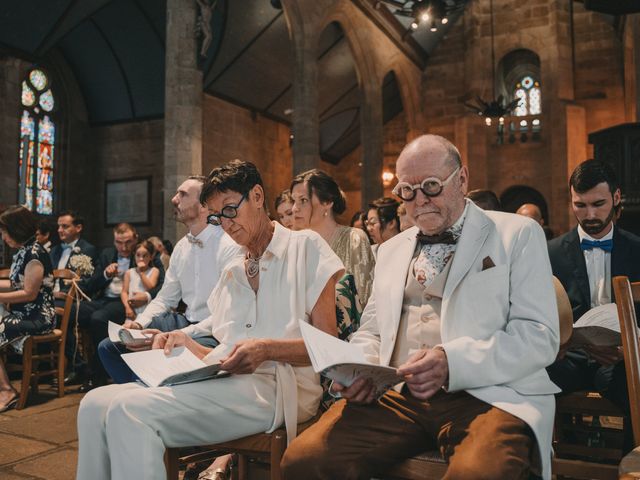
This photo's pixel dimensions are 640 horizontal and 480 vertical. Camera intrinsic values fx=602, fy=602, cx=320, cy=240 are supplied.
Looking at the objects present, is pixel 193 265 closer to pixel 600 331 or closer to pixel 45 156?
pixel 600 331

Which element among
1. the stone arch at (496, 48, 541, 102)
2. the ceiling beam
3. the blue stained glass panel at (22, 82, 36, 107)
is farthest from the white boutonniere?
the stone arch at (496, 48, 541, 102)

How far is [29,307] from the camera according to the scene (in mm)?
4734

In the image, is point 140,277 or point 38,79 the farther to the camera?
point 38,79

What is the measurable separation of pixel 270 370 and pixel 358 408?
37cm

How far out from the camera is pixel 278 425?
2006 mm

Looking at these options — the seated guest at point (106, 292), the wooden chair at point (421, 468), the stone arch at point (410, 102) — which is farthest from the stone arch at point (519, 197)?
the wooden chair at point (421, 468)

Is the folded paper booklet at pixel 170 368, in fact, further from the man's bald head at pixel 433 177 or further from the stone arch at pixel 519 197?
the stone arch at pixel 519 197

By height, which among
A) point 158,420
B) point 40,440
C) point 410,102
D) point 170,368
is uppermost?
point 410,102

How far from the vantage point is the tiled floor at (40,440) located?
3.13 metres

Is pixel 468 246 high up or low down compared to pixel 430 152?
down

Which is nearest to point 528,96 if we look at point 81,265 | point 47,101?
point 47,101

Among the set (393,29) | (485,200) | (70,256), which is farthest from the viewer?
(393,29)

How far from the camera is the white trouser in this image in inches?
71.1

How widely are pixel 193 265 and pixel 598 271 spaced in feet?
7.02
